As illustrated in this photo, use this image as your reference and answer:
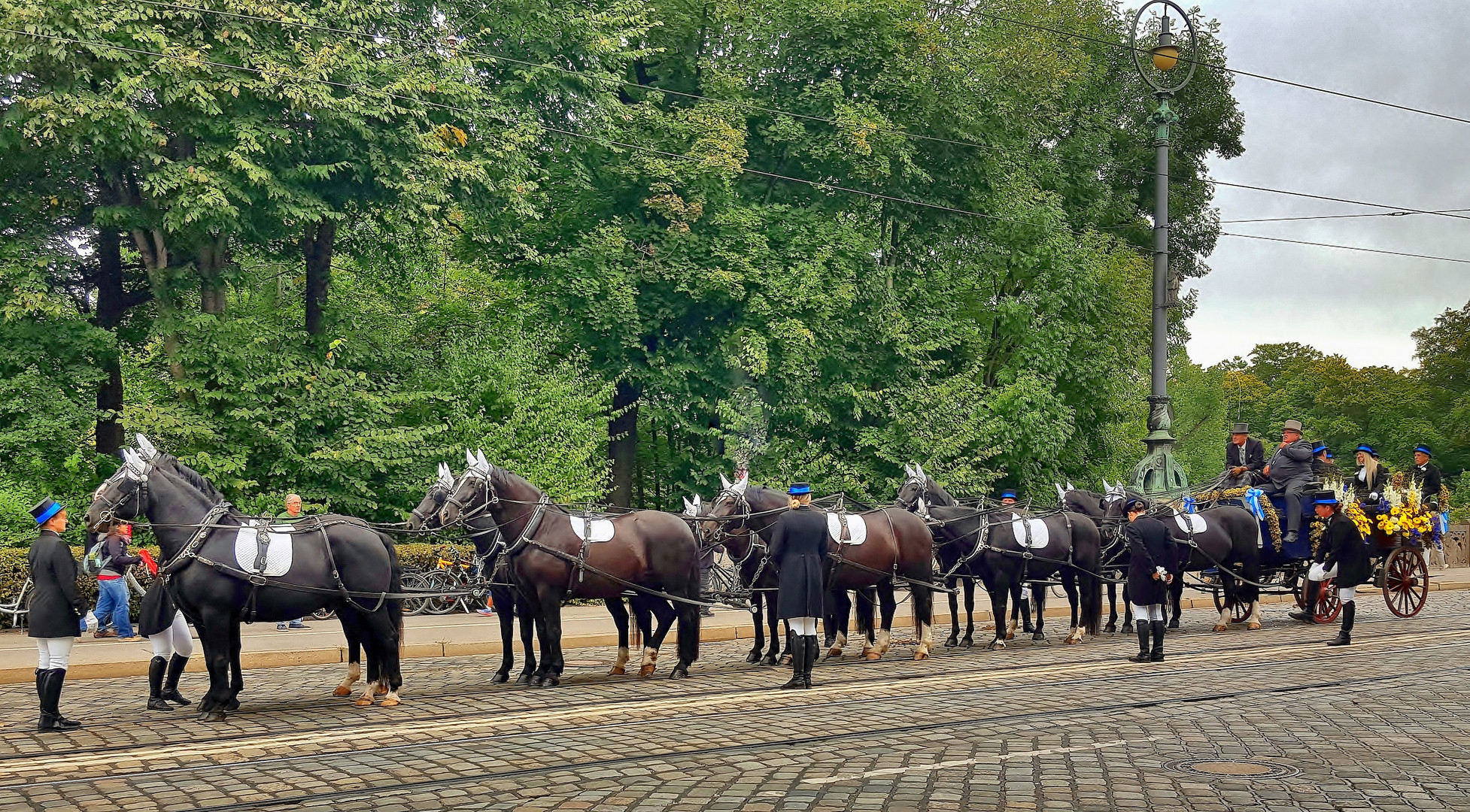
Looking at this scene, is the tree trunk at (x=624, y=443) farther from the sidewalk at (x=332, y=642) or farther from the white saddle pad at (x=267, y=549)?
the white saddle pad at (x=267, y=549)

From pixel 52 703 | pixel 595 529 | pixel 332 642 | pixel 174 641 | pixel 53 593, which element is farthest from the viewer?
pixel 332 642

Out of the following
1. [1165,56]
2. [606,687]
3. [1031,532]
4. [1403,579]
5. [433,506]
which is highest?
[1165,56]

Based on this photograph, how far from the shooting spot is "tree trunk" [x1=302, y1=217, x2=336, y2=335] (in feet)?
93.4

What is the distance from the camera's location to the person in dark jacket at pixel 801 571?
14445mm

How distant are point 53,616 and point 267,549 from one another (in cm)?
182

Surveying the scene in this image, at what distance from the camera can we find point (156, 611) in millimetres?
12898

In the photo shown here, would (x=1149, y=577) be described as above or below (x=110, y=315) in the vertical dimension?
below

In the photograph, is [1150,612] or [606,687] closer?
[606,687]

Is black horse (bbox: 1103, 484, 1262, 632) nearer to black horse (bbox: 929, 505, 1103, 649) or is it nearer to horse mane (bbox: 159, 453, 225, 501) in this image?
black horse (bbox: 929, 505, 1103, 649)

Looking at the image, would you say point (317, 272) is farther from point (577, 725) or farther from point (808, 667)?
point (577, 725)

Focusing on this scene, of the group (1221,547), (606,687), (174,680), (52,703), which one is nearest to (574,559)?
(606,687)

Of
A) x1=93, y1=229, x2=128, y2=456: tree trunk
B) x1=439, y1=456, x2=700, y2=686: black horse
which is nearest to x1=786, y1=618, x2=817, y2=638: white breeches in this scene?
x1=439, y1=456, x2=700, y2=686: black horse

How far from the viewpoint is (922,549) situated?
17.7m

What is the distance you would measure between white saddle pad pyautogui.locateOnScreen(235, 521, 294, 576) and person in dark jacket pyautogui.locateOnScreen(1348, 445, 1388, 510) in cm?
1501
